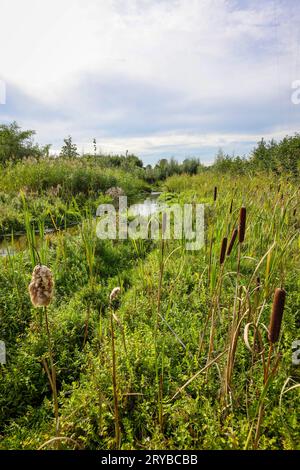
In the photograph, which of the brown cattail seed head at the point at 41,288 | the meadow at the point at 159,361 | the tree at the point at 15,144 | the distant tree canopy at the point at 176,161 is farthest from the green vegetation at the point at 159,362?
the tree at the point at 15,144

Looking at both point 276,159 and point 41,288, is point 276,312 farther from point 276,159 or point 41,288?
point 276,159

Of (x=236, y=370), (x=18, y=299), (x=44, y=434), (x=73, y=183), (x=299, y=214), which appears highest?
(x=73, y=183)

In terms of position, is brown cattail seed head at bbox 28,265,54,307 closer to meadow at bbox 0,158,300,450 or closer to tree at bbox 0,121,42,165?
meadow at bbox 0,158,300,450

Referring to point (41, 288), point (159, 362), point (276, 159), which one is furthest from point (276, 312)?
point (276, 159)

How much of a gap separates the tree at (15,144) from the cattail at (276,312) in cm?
1480

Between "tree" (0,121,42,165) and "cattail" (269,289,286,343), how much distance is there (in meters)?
14.8

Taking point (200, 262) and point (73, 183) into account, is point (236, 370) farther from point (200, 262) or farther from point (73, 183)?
point (73, 183)

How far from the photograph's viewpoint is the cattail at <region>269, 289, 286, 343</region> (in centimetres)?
72

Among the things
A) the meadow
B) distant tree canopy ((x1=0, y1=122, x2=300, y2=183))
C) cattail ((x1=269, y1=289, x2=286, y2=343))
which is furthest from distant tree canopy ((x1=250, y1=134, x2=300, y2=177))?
cattail ((x1=269, y1=289, x2=286, y2=343))

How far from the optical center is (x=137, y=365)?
5.72 feet

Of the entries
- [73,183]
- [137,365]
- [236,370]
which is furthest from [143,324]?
[73,183]

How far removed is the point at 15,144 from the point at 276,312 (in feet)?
55.8

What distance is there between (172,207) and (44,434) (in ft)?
12.5

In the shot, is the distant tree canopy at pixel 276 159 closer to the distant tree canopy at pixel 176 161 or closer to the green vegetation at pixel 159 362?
the distant tree canopy at pixel 176 161
